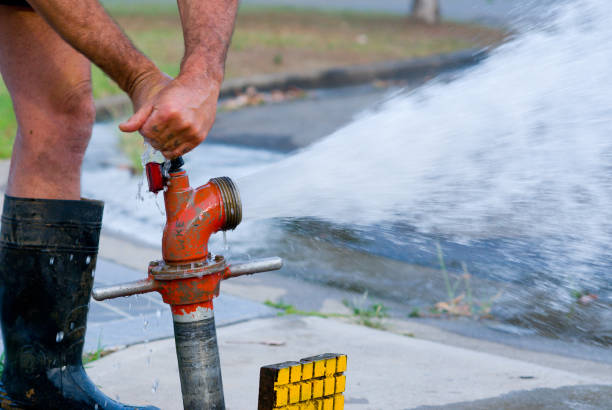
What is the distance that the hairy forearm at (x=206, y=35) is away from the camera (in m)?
1.39

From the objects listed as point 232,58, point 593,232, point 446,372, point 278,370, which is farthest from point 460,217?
point 232,58

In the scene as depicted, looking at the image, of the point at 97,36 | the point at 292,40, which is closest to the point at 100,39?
the point at 97,36

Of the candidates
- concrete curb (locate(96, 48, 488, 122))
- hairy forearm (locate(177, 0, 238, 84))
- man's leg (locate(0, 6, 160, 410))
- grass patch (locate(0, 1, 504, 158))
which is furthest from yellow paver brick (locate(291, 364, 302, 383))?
concrete curb (locate(96, 48, 488, 122))

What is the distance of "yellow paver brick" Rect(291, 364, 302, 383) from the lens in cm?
143

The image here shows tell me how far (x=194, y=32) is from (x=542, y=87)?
4.10 ft

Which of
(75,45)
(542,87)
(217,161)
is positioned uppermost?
(217,161)

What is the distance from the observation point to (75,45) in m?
1.39

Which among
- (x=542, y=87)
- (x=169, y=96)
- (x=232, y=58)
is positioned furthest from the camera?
(x=232, y=58)

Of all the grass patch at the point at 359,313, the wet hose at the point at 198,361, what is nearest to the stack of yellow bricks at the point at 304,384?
the wet hose at the point at 198,361

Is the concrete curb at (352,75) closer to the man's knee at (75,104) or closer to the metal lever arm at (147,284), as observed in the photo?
the man's knee at (75,104)

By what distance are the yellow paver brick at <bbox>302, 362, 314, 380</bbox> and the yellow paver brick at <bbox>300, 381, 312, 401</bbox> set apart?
0.04 feet

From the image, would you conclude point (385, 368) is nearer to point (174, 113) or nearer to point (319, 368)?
point (319, 368)

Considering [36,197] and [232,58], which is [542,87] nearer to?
[36,197]

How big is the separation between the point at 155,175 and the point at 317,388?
0.47 metres
